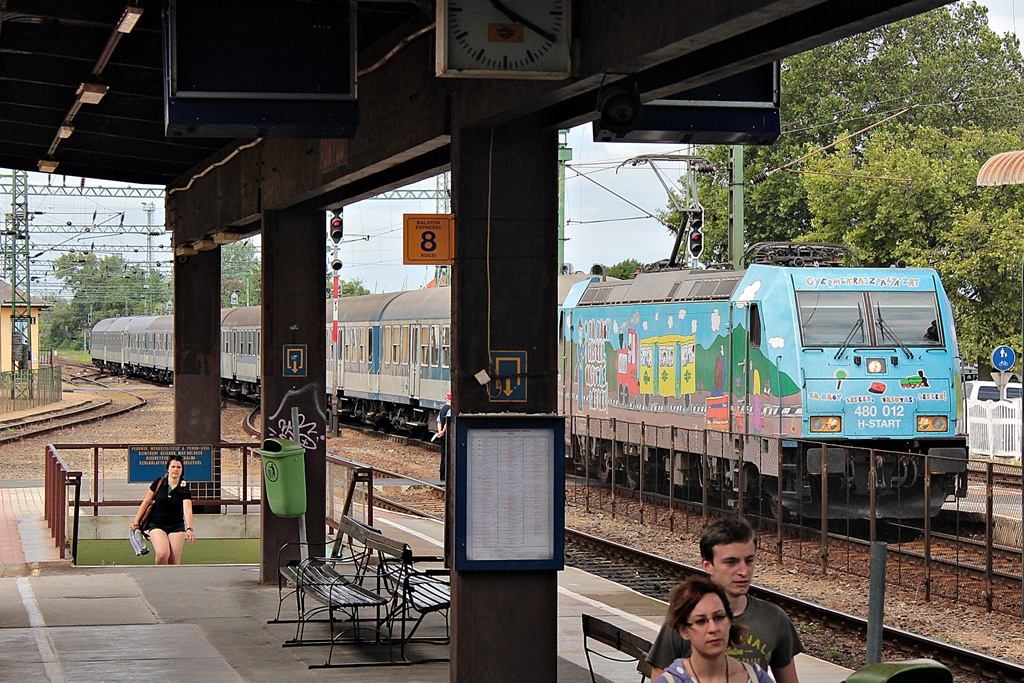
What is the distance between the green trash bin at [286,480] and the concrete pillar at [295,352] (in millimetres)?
445

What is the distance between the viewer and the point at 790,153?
57.3 meters

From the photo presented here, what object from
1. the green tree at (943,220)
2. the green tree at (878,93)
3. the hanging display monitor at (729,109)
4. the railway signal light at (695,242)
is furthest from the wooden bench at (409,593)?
the green tree at (878,93)

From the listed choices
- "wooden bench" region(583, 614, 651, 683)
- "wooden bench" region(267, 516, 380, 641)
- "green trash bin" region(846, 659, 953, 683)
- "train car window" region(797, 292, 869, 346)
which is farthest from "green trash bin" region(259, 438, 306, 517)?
"green trash bin" region(846, 659, 953, 683)

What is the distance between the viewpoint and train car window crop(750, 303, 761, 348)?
1775 cm

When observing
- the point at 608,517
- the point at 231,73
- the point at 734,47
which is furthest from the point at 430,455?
the point at 734,47

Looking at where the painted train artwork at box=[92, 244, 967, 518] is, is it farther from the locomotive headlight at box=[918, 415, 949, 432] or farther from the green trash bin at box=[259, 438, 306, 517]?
the green trash bin at box=[259, 438, 306, 517]

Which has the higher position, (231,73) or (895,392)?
(231,73)

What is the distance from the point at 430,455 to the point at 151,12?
21.7 m

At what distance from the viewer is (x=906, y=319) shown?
17922mm

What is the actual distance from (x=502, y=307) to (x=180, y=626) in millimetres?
4609

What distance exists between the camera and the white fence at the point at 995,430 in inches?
1099

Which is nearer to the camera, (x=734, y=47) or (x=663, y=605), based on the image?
(x=734, y=47)

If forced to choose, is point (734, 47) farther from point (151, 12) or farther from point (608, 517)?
point (608, 517)

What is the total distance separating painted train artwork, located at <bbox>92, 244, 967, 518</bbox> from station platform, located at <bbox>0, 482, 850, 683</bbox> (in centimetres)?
363
